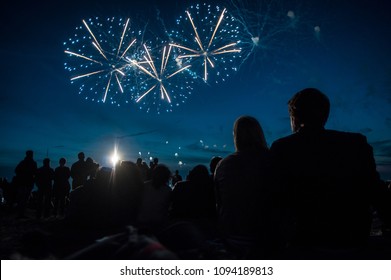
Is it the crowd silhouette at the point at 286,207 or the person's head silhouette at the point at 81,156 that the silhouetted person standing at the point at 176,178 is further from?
the crowd silhouette at the point at 286,207

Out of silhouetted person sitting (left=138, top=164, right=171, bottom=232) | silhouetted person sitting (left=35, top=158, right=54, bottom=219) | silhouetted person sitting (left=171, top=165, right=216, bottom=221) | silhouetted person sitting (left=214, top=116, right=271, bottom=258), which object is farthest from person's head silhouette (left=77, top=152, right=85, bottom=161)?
silhouetted person sitting (left=214, top=116, right=271, bottom=258)

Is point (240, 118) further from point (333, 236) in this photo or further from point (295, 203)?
point (333, 236)

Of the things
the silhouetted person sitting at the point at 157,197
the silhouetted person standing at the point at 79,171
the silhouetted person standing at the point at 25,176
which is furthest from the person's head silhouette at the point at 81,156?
the silhouetted person sitting at the point at 157,197

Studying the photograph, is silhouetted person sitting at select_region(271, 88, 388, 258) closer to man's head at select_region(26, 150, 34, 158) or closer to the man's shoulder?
the man's shoulder

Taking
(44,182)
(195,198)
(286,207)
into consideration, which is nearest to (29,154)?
(44,182)

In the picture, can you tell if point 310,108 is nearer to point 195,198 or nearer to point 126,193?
point 126,193

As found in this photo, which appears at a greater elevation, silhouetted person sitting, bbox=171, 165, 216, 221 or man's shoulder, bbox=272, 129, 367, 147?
man's shoulder, bbox=272, 129, 367, 147
